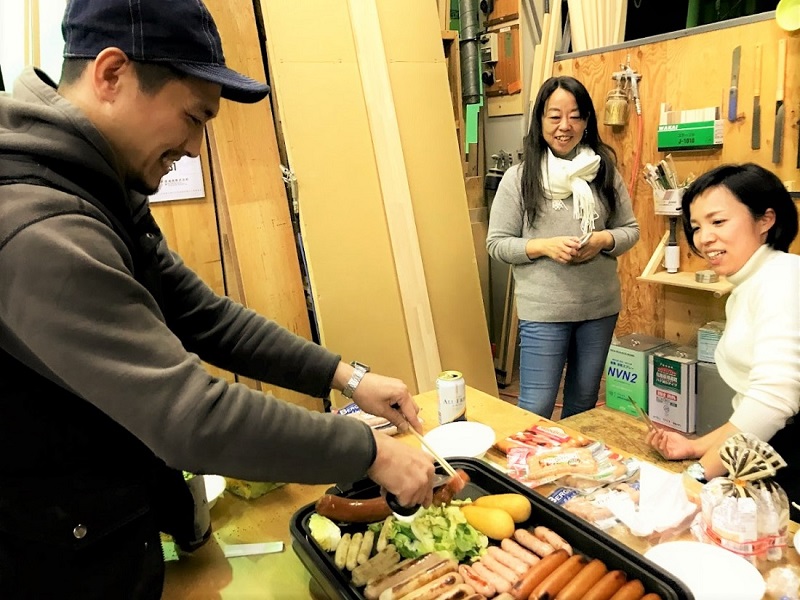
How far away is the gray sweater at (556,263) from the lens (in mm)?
2383

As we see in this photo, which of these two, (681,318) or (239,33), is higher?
(239,33)

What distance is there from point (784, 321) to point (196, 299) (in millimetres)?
1247

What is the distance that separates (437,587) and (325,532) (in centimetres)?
22

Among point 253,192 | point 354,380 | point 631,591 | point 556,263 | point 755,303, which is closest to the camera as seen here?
point 631,591

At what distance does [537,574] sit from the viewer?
100 cm

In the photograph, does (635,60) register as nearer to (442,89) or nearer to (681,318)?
(442,89)

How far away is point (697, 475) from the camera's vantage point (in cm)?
132

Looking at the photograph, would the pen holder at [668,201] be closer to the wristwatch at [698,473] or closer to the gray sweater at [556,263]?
the gray sweater at [556,263]

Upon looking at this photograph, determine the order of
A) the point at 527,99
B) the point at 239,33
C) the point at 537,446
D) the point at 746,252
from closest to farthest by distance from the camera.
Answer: the point at 537,446 → the point at 746,252 → the point at 239,33 → the point at 527,99

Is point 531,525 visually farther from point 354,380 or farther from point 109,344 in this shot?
point 109,344

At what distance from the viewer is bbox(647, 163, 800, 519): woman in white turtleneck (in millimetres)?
1366

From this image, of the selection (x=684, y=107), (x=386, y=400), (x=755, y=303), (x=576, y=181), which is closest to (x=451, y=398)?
(x=386, y=400)

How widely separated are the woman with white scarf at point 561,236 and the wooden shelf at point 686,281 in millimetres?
535

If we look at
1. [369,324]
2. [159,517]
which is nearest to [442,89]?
[369,324]
